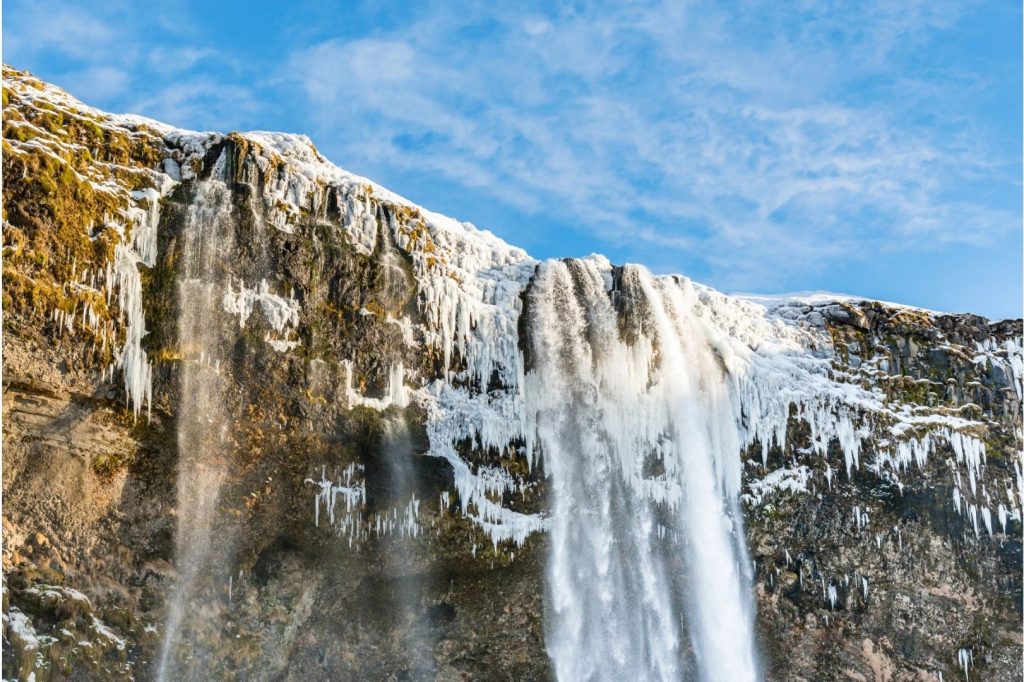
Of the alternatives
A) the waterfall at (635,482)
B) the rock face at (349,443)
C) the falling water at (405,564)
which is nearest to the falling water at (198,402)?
the rock face at (349,443)

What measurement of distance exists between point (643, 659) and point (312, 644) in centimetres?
869

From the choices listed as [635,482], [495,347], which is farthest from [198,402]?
[635,482]

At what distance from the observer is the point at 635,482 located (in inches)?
1112

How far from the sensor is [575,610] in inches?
1094

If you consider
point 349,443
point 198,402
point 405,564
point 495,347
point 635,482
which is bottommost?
point 405,564

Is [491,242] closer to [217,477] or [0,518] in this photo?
[217,477]

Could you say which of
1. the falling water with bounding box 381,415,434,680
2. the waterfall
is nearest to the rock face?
the falling water with bounding box 381,415,434,680

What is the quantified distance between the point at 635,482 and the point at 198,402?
1149 cm

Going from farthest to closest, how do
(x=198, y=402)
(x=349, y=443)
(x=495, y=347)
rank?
(x=495, y=347), (x=349, y=443), (x=198, y=402)

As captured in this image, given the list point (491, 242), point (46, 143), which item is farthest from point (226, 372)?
point (491, 242)

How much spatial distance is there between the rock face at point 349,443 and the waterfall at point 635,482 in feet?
1.66

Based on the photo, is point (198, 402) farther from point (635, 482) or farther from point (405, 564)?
point (635, 482)

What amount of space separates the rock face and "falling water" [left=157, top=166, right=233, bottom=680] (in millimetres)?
67

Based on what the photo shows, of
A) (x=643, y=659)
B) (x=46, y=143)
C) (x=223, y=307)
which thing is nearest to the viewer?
(x=46, y=143)
